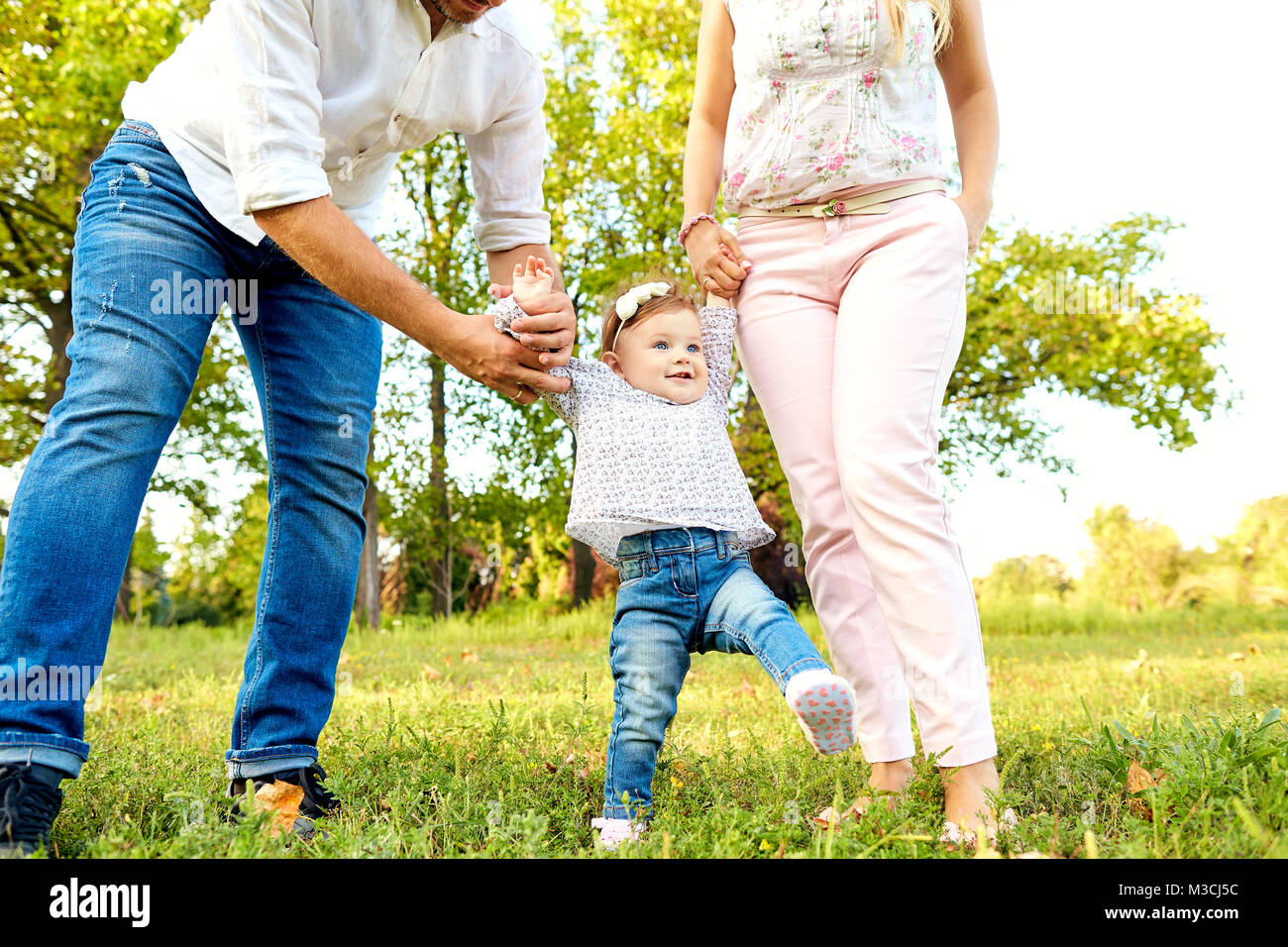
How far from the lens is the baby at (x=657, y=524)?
6.96 feet

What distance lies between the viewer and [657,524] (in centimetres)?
223

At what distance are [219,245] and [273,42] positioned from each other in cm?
47

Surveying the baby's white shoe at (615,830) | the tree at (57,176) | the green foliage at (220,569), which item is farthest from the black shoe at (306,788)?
the green foliage at (220,569)

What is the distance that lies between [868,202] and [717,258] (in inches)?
15.2

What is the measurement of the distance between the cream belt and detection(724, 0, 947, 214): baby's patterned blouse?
21mm

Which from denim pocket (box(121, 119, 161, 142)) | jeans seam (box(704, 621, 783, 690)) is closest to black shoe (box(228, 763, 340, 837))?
jeans seam (box(704, 621, 783, 690))

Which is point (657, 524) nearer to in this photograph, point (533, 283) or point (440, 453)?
point (533, 283)

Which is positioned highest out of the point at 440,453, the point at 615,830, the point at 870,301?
the point at 440,453

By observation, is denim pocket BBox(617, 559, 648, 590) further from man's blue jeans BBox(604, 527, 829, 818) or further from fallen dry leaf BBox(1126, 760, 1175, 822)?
fallen dry leaf BBox(1126, 760, 1175, 822)

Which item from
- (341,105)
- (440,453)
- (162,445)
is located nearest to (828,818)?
(162,445)

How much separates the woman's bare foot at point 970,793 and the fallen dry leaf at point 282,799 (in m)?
1.37

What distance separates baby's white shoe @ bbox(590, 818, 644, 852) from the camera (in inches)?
76.2
